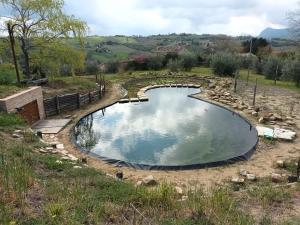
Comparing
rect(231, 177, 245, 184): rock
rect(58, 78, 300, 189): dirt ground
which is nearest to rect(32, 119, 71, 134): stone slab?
rect(58, 78, 300, 189): dirt ground

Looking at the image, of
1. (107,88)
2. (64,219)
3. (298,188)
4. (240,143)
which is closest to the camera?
(64,219)

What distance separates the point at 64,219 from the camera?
3332mm

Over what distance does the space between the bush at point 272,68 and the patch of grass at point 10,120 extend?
17.0 metres

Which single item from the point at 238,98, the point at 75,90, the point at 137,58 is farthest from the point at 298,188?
the point at 137,58

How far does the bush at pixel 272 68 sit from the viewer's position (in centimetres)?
2033

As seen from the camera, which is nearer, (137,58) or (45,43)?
(45,43)

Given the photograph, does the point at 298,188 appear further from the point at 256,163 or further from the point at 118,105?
the point at 118,105

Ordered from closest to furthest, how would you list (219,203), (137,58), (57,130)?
(219,203), (57,130), (137,58)

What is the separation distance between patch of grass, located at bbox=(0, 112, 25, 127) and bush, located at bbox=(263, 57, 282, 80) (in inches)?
669

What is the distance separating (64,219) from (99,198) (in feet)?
3.47

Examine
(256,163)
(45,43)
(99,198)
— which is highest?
(45,43)

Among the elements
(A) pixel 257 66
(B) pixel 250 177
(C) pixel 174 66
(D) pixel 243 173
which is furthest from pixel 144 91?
A: (B) pixel 250 177

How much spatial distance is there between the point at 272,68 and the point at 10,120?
17922mm

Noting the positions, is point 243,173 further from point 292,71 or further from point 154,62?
point 154,62
